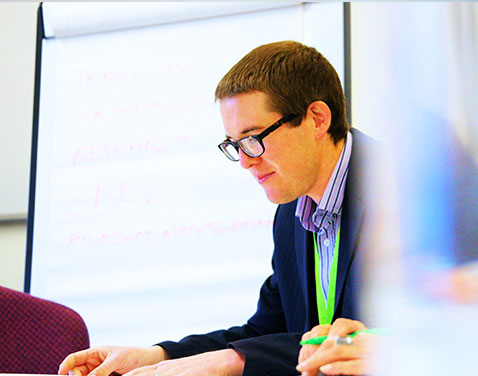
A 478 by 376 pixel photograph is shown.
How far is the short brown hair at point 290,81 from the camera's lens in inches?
49.6

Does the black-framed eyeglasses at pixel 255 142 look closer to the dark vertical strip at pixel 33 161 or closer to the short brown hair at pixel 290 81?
the short brown hair at pixel 290 81

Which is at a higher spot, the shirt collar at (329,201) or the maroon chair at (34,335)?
the shirt collar at (329,201)

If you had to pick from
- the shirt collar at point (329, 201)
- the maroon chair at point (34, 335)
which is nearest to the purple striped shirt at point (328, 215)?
the shirt collar at point (329, 201)

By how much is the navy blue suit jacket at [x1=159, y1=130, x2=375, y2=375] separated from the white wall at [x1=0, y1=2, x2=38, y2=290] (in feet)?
4.21

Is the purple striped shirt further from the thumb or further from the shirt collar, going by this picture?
the thumb

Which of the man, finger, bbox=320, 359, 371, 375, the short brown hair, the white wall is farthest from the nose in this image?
the white wall

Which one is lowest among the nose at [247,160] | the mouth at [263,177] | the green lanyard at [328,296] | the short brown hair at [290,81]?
the green lanyard at [328,296]

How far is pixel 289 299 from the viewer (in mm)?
1306

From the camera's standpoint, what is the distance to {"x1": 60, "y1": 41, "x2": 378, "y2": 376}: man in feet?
3.92

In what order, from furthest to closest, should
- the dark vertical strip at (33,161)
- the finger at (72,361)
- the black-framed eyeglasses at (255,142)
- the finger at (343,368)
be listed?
the dark vertical strip at (33,161), the black-framed eyeglasses at (255,142), the finger at (72,361), the finger at (343,368)

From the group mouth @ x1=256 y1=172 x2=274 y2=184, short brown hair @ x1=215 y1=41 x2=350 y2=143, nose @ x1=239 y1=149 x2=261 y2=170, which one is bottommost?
mouth @ x1=256 y1=172 x2=274 y2=184

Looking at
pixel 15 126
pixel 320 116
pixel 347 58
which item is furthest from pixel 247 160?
pixel 15 126

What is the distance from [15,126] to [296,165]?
58.6 inches

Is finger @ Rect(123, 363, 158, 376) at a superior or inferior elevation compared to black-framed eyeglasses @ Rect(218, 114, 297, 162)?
inferior
